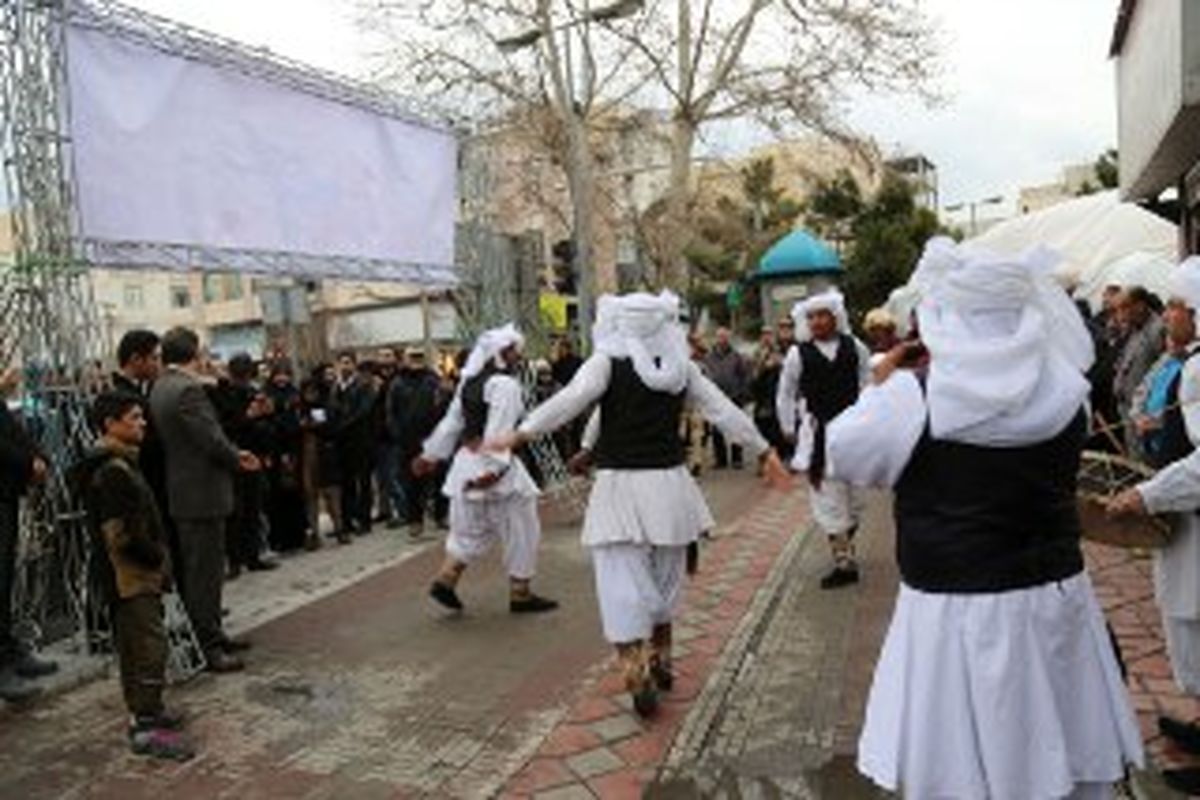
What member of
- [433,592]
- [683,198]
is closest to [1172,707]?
[433,592]

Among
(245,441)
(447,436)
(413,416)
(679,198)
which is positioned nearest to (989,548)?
(447,436)

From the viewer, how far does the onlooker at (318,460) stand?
36.2ft

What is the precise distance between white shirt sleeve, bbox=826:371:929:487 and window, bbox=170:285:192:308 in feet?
204

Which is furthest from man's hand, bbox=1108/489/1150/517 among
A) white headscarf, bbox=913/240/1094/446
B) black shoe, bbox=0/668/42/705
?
black shoe, bbox=0/668/42/705

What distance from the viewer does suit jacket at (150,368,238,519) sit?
22.2 feet

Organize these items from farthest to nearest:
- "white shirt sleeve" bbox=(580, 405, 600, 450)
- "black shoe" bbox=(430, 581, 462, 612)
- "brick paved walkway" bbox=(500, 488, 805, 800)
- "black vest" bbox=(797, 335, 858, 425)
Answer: "black vest" bbox=(797, 335, 858, 425), "black shoe" bbox=(430, 581, 462, 612), "white shirt sleeve" bbox=(580, 405, 600, 450), "brick paved walkway" bbox=(500, 488, 805, 800)

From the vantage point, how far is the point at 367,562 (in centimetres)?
1010

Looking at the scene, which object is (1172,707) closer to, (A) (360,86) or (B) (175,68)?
(B) (175,68)

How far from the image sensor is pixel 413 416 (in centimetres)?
1140

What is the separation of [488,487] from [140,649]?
2.64 metres

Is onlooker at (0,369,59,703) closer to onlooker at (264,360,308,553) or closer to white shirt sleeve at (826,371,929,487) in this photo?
onlooker at (264,360,308,553)

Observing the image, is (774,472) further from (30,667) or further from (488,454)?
(30,667)

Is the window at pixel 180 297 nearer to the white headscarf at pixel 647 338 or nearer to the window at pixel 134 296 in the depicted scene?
the window at pixel 134 296

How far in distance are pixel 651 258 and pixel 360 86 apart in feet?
65.9
